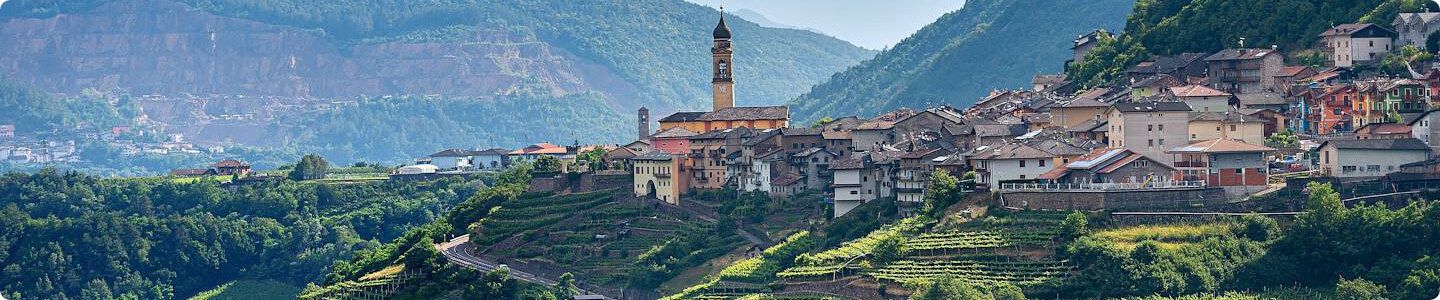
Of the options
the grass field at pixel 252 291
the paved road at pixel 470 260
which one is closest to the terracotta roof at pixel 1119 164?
the paved road at pixel 470 260

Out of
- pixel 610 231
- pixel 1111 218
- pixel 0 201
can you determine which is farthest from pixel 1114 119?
pixel 0 201

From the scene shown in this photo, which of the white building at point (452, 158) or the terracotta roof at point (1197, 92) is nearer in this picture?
the terracotta roof at point (1197, 92)

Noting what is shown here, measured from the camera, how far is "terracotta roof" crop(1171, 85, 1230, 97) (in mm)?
74812

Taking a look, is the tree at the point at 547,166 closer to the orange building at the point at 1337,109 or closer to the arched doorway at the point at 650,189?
the arched doorway at the point at 650,189

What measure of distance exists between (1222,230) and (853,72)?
118285 millimetres

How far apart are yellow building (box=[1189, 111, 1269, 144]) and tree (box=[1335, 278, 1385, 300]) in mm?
11282

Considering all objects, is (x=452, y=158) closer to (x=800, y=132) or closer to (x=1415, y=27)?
(x=800, y=132)

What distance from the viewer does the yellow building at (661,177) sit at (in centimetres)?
8406

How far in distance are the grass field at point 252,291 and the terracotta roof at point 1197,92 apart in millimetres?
44138

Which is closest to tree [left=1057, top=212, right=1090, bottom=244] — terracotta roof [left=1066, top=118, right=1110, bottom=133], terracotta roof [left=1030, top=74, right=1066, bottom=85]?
terracotta roof [left=1066, top=118, right=1110, bottom=133]

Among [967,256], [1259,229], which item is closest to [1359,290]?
[1259,229]

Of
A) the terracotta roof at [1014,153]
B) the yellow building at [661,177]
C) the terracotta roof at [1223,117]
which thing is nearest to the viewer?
the terracotta roof at [1014,153]

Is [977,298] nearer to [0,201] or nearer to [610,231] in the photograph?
[610,231]

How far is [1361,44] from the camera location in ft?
255
